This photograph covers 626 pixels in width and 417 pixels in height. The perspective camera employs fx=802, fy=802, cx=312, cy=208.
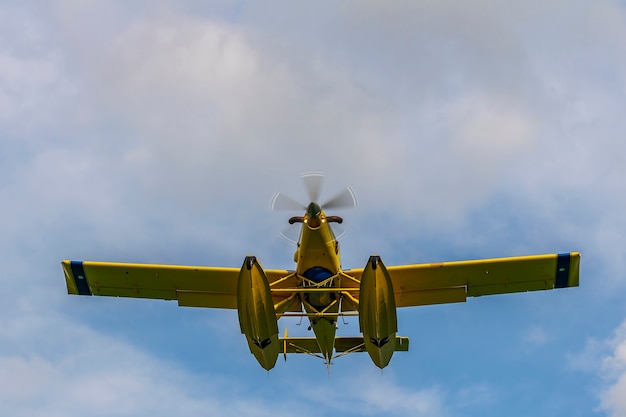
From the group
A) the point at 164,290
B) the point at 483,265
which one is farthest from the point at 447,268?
the point at 164,290

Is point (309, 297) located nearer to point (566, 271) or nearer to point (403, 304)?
point (403, 304)

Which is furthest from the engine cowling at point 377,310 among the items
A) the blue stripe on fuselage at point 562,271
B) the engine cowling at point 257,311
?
the blue stripe on fuselage at point 562,271

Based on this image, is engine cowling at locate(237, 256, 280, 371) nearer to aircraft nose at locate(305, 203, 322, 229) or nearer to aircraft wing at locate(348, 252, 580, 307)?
aircraft nose at locate(305, 203, 322, 229)

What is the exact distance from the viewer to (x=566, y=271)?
24.8 metres

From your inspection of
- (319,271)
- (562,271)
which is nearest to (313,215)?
(319,271)

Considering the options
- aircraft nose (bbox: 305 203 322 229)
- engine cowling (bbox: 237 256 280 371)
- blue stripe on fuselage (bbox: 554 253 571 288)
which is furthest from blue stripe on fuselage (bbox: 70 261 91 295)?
blue stripe on fuselage (bbox: 554 253 571 288)

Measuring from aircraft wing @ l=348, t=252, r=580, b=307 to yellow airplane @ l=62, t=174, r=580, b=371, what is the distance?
0.10 feet

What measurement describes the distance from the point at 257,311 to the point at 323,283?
2681mm

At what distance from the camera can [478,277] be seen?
24734 millimetres

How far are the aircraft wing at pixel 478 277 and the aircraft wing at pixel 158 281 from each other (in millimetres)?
4059

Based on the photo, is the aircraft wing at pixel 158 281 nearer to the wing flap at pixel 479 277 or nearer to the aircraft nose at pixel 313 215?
the aircraft nose at pixel 313 215

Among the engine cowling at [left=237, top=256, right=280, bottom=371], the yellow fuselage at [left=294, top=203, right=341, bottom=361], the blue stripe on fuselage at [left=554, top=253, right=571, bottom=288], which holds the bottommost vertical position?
the engine cowling at [left=237, top=256, right=280, bottom=371]

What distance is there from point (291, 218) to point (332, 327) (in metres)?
3.76

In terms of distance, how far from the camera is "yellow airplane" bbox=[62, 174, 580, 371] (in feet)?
74.4
